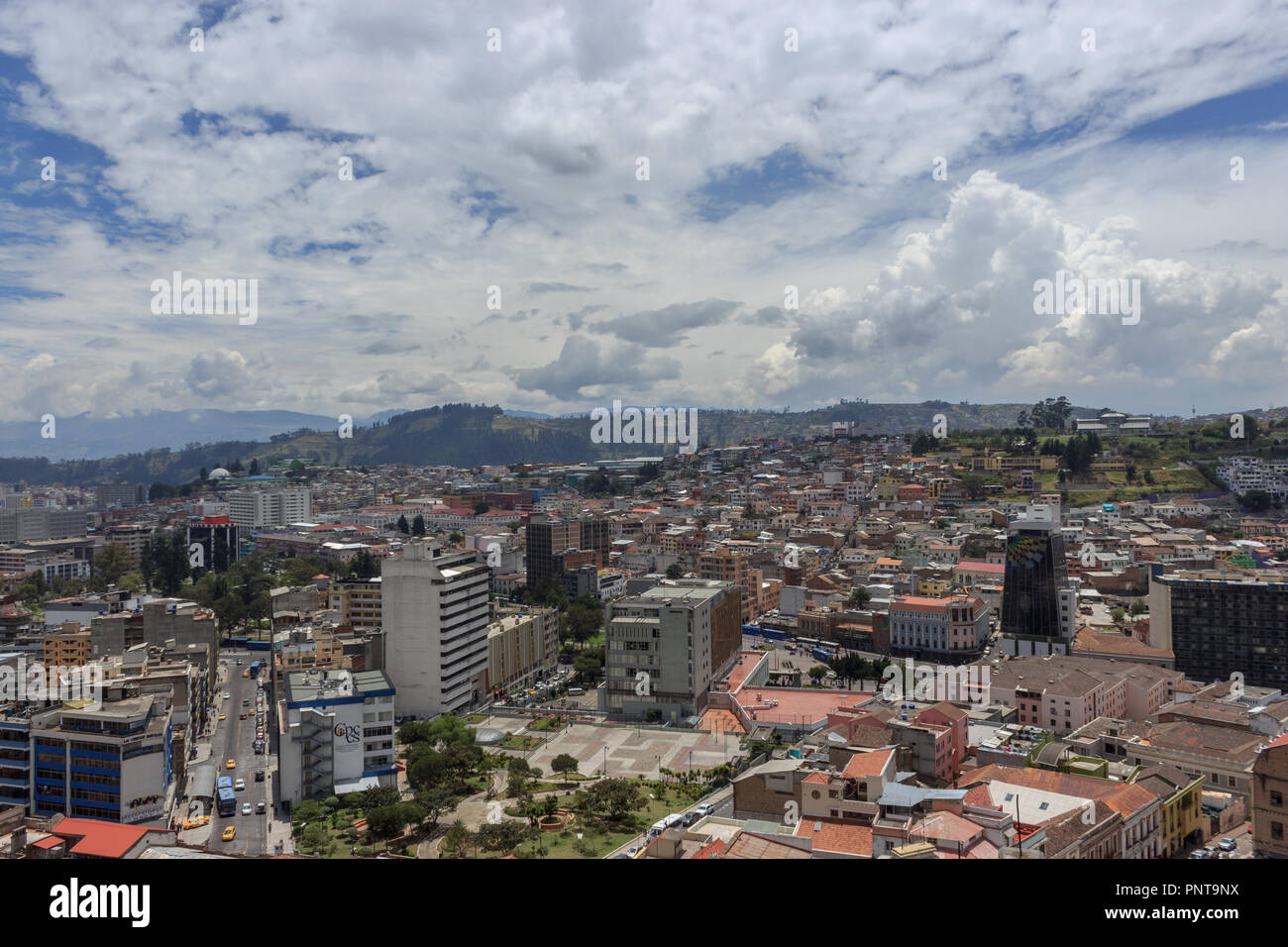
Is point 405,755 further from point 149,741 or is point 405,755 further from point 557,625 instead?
point 557,625

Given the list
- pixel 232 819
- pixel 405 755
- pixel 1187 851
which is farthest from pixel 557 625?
pixel 1187 851

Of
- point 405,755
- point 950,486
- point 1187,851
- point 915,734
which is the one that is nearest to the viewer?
point 1187,851

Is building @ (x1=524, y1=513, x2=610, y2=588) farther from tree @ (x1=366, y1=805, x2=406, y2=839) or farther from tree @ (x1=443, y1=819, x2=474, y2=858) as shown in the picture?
tree @ (x1=443, y1=819, x2=474, y2=858)

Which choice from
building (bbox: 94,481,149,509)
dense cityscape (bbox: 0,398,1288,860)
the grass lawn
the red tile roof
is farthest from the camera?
building (bbox: 94,481,149,509)

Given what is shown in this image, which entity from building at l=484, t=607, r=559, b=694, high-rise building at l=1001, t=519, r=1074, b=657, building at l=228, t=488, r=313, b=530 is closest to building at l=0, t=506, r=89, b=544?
building at l=228, t=488, r=313, b=530

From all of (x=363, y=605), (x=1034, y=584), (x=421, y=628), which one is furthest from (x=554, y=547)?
(x=1034, y=584)

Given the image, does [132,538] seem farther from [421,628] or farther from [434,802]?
[434,802]

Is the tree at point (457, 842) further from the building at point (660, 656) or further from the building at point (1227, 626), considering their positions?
the building at point (1227, 626)
